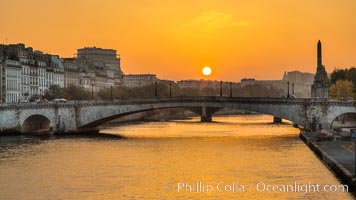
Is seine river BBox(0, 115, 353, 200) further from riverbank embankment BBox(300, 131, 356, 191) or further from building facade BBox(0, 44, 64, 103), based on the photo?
building facade BBox(0, 44, 64, 103)

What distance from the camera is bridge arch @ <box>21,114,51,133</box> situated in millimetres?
95919

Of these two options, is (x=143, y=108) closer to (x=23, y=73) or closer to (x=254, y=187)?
(x=23, y=73)

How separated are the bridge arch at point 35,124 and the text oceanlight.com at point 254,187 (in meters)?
48.7

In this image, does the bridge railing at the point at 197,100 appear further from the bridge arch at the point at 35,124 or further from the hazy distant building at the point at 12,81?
the hazy distant building at the point at 12,81


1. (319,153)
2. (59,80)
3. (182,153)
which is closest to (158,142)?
(182,153)

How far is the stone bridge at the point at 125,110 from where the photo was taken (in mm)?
86062

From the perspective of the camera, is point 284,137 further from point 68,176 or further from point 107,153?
point 68,176

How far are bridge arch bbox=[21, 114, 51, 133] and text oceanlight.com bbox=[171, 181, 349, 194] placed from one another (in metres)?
48.7

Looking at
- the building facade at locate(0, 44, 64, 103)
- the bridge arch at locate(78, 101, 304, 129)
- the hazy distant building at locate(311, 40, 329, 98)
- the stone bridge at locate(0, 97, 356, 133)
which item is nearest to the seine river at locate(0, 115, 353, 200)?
the stone bridge at locate(0, 97, 356, 133)

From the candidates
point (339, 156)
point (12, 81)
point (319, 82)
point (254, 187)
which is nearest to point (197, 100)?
point (319, 82)

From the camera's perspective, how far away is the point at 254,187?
Result: 46.1 meters

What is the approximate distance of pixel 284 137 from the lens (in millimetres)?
83938

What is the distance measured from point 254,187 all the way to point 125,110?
173ft

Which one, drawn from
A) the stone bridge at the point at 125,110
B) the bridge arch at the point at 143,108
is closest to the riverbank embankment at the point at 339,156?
the stone bridge at the point at 125,110
